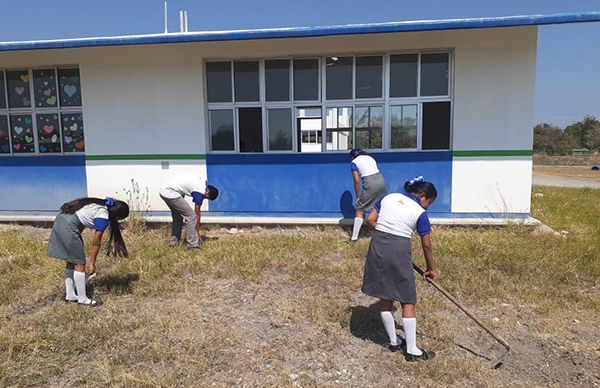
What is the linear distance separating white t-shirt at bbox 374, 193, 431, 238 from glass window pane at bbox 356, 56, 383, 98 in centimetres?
452

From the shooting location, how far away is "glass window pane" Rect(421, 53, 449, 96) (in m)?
7.57

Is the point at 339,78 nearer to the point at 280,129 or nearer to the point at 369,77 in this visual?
the point at 369,77

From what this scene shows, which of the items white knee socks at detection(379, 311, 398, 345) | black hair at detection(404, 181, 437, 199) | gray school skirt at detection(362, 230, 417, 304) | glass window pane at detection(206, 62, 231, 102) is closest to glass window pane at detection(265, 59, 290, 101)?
glass window pane at detection(206, 62, 231, 102)

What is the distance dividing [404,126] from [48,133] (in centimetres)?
670

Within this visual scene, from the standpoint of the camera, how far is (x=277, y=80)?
7953mm

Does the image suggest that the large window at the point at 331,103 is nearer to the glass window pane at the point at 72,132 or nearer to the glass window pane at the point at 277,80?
the glass window pane at the point at 277,80

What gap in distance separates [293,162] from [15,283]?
453 cm

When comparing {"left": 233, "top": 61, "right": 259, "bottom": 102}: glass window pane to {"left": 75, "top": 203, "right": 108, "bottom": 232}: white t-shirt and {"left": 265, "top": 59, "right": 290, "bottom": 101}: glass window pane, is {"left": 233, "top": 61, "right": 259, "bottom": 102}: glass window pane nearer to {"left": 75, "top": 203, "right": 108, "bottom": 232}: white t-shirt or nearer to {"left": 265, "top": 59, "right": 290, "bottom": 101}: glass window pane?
{"left": 265, "top": 59, "right": 290, "bottom": 101}: glass window pane

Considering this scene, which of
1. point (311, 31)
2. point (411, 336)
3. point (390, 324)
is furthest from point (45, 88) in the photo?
point (411, 336)

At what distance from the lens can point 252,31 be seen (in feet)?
23.4

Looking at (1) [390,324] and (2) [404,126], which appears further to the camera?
(2) [404,126]

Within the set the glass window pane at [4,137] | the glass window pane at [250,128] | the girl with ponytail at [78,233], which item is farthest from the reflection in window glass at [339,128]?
the glass window pane at [4,137]

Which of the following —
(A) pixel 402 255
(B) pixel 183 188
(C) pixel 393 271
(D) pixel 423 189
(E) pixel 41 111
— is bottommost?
(C) pixel 393 271

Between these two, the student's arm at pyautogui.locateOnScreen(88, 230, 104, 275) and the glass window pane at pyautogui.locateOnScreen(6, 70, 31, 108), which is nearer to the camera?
the student's arm at pyautogui.locateOnScreen(88, 230, 104, 275)
